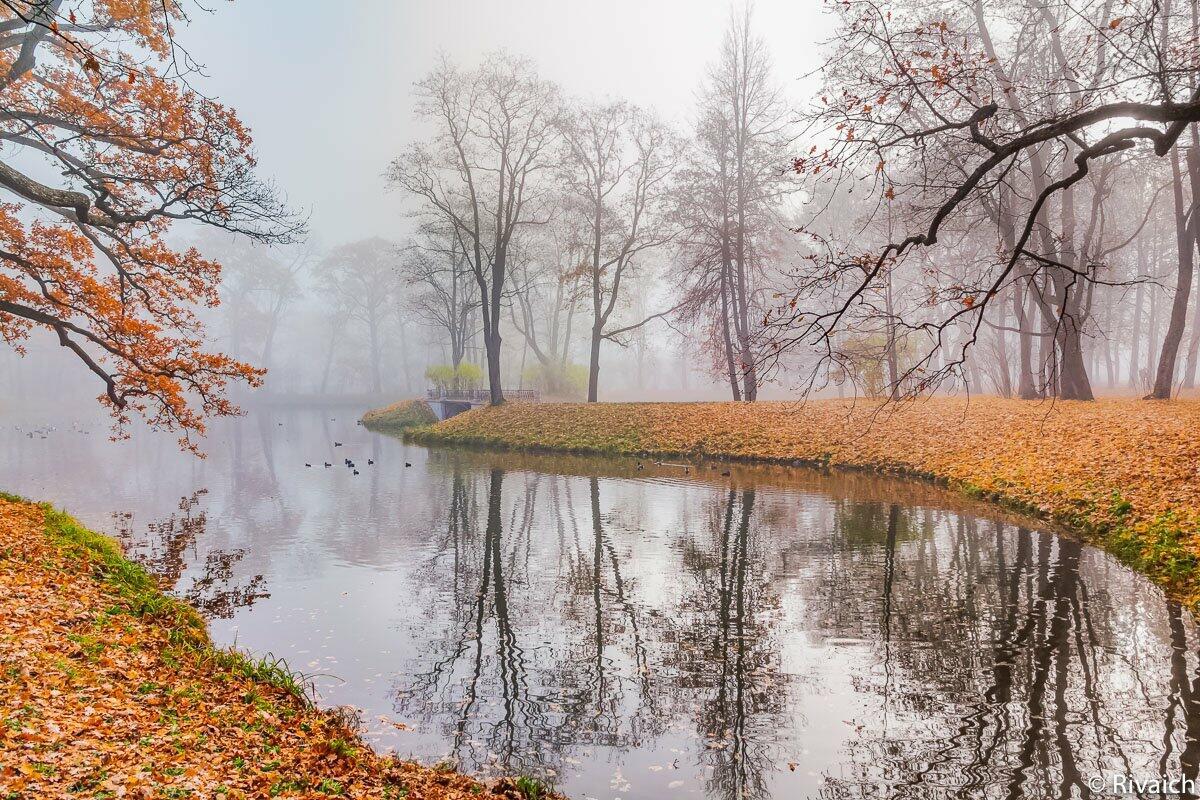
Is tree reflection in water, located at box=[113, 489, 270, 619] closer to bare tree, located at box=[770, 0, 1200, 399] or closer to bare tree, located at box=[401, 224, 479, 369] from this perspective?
bare tree, located at box=[770, 0, 1200, 399]

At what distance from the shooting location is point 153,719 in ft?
18.1

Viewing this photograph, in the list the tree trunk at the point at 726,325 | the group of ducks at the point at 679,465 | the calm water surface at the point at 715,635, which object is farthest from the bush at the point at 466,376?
the calm water surface at the point at 715,635

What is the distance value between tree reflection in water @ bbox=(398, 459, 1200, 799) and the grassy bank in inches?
1249

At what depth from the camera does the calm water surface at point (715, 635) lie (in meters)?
5.70

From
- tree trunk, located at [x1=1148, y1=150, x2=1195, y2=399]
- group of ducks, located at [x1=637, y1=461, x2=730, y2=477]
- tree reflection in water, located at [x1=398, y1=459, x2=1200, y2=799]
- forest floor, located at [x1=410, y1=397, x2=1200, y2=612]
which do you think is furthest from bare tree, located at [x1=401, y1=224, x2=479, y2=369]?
tree trunk, located at [x1=1148, y1=150, x2=1195, y2=399]

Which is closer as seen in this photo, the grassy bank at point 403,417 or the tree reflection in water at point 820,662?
the tree reflection in water at point 820,662

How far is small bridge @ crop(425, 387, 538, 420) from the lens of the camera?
39.9 meters

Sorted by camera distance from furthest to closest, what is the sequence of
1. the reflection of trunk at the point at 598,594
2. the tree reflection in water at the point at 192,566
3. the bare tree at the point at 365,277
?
the bare tree at the point at 365,277 → the tree reflection in water at the point at 192,566 → the reflection of trunk at the point at 598,594

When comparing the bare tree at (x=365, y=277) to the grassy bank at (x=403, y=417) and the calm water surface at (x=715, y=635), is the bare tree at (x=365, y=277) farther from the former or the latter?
the calm water surface at (x=715, y=635)

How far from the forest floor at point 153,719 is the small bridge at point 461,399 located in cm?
3136

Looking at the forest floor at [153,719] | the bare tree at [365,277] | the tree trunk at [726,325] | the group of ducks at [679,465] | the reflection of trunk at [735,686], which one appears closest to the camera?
the forest floor at [153,719]

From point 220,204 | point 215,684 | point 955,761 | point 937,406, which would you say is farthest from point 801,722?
point 937,406

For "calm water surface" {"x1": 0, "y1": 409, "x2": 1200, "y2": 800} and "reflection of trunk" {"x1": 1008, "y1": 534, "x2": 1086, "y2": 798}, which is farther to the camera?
"calm water surface" {"x1": 0, "y1": 409, "x2": 1200, "y2": 800}

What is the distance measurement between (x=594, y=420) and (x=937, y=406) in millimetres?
13059
